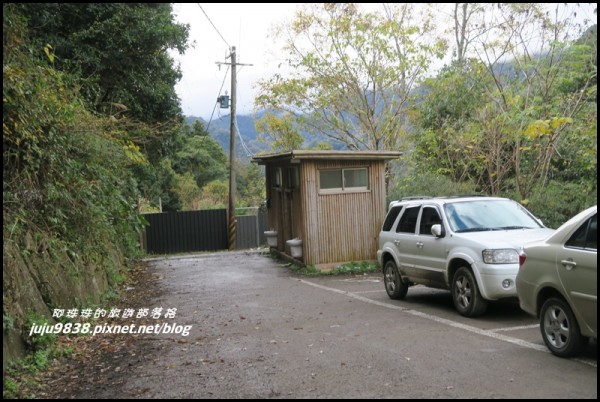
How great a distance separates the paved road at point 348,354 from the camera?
215 inches

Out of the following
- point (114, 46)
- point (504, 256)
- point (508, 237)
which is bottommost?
point (504, 256)

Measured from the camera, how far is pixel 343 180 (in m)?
16.4

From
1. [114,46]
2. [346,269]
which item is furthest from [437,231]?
[114,46]

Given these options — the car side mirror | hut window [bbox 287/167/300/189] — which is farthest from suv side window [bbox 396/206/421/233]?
hut window [bbox 287/167/300/189]

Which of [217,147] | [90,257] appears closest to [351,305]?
[90,257]

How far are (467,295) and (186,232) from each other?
22129 millimetres

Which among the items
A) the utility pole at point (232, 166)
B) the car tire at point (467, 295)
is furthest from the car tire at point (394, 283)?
the utility pole at point (232, 166)

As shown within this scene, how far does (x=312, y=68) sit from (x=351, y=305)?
17023mm

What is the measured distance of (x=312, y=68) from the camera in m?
25.7

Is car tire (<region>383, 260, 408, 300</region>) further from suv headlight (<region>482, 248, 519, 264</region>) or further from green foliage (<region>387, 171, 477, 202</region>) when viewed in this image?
green foliage (<region>387, 171, 477, 202</region>)

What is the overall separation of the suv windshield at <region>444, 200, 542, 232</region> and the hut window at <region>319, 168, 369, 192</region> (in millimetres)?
6691

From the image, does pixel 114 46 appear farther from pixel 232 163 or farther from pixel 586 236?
pixel 232 163

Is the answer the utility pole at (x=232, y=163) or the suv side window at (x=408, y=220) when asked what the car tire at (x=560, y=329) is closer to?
the suv side window at (x=408, y=220)

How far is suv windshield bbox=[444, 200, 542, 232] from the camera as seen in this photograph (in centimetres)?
939
